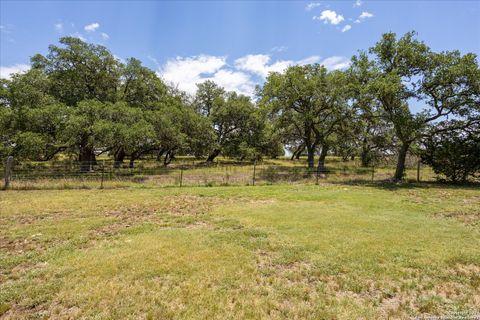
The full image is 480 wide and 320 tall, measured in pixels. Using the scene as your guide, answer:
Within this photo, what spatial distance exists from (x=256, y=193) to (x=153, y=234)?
21.3 feet

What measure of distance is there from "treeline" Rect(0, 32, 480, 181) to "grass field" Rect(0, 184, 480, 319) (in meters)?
9.89

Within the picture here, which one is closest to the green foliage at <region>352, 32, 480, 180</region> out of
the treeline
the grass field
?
the treeline

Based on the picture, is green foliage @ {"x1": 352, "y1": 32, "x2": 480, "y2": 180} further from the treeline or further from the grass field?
the grass field

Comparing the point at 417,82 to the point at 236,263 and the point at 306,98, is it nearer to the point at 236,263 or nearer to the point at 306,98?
the point at 306,98

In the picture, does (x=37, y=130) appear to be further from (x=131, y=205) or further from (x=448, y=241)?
(x=448, y=241)

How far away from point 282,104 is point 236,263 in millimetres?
18775

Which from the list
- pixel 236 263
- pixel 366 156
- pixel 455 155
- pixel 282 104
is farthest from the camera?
pixel 366 156

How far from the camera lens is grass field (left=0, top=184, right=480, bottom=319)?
314cm

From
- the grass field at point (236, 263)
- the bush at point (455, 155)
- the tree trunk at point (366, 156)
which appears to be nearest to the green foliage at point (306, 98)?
the bush at point (455, 155)

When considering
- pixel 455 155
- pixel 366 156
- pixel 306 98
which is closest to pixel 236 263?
pixel 455 155

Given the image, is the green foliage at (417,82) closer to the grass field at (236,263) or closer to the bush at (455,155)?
the bush at (455,155)

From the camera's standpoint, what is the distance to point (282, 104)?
21422 millimetres

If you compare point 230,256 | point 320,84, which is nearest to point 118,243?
point 230,256

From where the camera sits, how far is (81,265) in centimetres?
412
